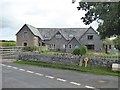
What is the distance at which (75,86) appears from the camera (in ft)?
42.9

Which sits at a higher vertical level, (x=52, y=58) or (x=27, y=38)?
(x=27, y=38)

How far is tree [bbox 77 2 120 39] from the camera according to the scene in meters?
23.4

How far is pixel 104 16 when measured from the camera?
25.4 m

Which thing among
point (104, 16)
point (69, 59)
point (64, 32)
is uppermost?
point (64, 32)

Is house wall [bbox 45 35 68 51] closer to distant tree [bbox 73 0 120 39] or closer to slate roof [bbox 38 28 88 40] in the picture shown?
slate roof [bbox 38 28 88 40]

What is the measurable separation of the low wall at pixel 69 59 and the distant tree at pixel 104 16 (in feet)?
11.6

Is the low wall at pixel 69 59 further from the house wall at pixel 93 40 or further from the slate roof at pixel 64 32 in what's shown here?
the slate roof at pixel 64 32

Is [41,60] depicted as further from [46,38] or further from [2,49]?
[46,38]

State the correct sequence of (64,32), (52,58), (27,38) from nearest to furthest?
(52,58) < (27,38) < (64,32)

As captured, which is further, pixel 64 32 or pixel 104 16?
pixel 64 32

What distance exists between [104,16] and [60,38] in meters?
50.6

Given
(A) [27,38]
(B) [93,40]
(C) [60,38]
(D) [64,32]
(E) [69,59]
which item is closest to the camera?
(E) [69,59]

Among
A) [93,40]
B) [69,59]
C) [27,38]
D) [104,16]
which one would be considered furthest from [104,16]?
[27,38]

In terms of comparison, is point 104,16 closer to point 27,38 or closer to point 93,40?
point 93,40
